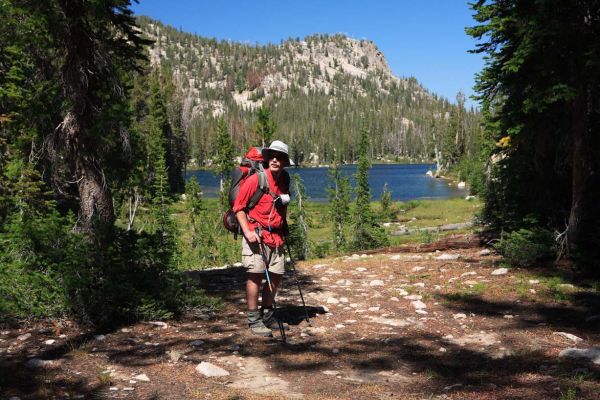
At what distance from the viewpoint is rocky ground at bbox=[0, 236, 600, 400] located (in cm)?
433

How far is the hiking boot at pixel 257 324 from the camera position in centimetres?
600

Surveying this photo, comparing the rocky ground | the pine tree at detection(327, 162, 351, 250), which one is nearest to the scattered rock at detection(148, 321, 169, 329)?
the rocky ground

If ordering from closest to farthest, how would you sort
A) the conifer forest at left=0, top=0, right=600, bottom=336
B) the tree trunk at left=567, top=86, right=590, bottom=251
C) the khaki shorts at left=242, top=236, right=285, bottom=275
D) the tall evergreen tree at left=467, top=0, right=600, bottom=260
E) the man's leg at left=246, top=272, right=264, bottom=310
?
1. the khaki shorts at left=242, top=236, right=285, bottom=275
2. the man's leg at left=246, top=272, right=264, bottom=310
3. the conifer forest at left=0, top=0, right=600, bottom=336
4. the tall evergreen tree at left=467, top=0, right=600, bottom=260
5. the tree trunk at left=567, top=86, right=590, bottom=251

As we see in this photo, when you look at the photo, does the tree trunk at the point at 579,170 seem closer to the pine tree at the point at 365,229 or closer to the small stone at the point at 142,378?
the small stone at the point at 142,378

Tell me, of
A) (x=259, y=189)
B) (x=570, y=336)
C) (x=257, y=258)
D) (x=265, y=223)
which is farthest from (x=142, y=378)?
(x=570, y=336)

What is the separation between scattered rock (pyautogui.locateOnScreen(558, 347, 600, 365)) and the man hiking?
11.1 feet

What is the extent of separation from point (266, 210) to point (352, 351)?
6.64 feet

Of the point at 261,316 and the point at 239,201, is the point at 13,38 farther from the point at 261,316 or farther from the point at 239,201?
the point at 261,316

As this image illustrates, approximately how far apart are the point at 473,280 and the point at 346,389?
5695 millimetres

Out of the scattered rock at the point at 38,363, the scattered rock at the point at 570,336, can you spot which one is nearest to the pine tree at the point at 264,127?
the scattered rock at the point at 570,336

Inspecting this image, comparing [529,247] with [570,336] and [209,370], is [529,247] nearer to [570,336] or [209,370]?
[570,336]

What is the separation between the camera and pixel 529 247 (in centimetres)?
965

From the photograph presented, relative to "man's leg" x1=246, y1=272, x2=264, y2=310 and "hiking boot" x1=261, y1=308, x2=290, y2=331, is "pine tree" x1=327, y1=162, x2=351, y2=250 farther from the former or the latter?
"man's leg" x1=246, y1=272, x2=264, y2=310

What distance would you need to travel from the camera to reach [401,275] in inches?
406
